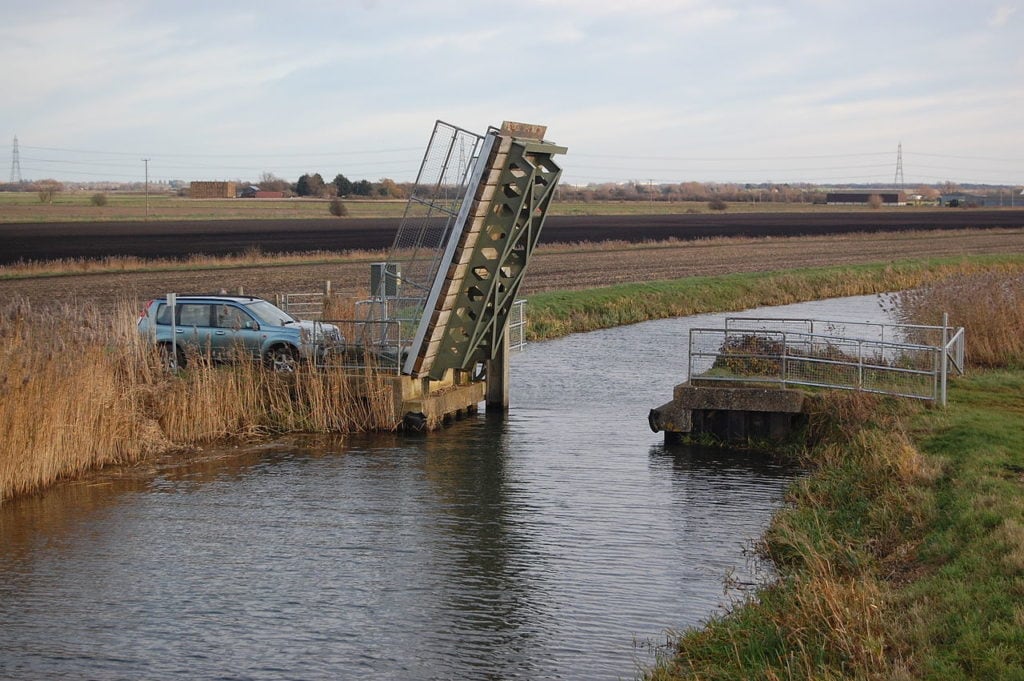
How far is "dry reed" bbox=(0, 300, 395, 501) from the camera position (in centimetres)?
1752

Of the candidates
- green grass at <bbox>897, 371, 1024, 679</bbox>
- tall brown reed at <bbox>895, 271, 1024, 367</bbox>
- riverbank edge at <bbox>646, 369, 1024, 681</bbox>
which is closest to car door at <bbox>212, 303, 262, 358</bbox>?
riverbank edge at <bbox>646, 369, 1024, 681</bbox>

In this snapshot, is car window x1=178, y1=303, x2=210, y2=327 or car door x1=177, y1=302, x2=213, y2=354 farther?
car window x1=178, y1=303, x2=210, y2=327

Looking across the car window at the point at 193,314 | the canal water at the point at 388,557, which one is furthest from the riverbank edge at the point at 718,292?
the canal water at the point at 388,557

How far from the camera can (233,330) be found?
23.1 meters

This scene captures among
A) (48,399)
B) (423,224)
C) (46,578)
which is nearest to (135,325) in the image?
(48,399)

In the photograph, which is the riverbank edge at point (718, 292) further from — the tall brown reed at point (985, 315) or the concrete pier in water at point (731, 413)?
the concrete pier in water at point (731, 413)

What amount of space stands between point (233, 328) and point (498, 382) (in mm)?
5396

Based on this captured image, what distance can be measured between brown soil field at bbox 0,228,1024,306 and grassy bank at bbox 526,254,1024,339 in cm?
308

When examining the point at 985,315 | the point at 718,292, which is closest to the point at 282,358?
the point at 985,315

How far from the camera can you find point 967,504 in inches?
512

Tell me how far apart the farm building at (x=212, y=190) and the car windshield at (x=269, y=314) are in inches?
6722

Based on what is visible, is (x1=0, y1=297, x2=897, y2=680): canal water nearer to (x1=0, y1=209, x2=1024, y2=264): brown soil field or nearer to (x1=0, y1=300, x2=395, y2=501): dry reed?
(x1=0, y1=300, x2=395, y2=501): dry reed

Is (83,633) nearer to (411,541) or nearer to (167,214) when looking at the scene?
(411,541)

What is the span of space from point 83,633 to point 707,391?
11.8 m
